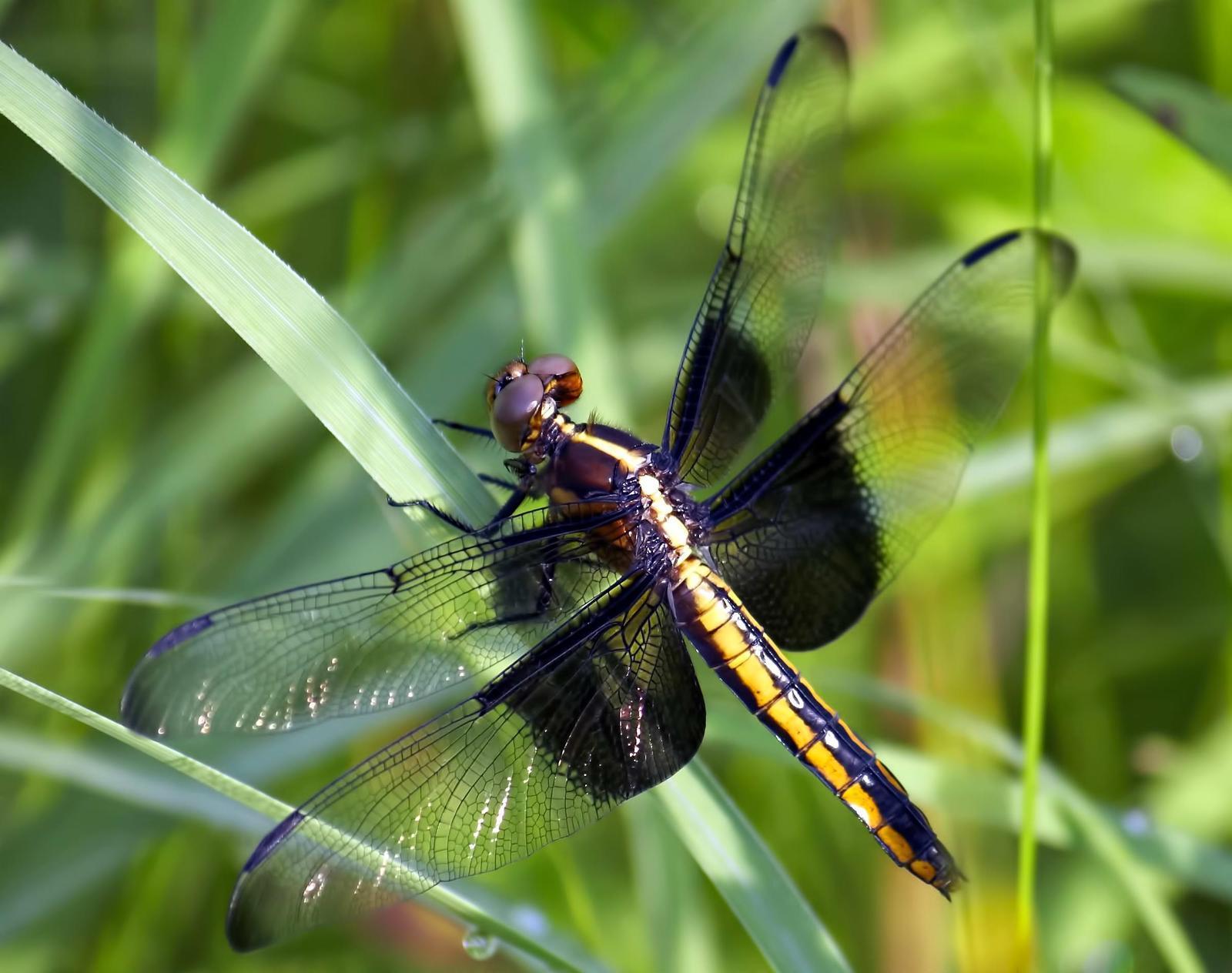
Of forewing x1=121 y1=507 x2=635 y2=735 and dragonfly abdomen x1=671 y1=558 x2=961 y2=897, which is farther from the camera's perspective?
dragonfly abdomen x1=671 y1=558 x2=961 y2=897

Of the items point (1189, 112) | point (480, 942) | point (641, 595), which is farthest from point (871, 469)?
point (480, 942)

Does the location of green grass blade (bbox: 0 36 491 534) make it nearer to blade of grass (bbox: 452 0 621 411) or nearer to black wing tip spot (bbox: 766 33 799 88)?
blade of grass (bbox: 452 0 621 411)

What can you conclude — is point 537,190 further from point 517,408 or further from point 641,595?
point 641,595

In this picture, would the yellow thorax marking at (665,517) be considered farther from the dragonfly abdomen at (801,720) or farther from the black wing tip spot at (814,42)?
the black wing tip spot at (814,42)

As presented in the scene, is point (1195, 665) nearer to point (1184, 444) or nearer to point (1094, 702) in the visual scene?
point (1094, 702)

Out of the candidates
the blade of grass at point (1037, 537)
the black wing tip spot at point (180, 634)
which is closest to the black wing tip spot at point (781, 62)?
the blade of grass at point (1037, 537)

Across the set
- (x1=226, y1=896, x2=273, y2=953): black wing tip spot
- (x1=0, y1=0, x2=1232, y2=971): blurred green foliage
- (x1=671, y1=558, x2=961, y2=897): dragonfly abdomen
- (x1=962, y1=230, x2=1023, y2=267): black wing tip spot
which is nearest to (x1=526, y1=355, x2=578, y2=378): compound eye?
(x1=0, y1=0, x2=1232, y2=971): blurred green foliage

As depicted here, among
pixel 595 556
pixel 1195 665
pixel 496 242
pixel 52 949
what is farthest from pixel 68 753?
pixel 1195 665
